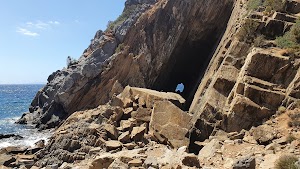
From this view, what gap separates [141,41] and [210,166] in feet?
80.1

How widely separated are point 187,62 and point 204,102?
61.9 feet

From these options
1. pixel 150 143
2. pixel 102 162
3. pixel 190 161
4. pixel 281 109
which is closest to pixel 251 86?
pixel 281 109

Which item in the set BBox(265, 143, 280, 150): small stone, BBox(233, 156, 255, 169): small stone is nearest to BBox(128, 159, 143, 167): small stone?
BBox(233, 156, 255, 169): small stone

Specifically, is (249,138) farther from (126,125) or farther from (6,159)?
(6,159)

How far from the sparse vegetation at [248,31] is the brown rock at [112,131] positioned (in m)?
10.1

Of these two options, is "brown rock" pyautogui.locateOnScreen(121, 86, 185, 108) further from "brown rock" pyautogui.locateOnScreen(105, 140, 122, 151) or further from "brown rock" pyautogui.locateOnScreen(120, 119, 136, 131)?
"brown rock" pyautogui.locateOnScreen(105, 140, 122, 151)

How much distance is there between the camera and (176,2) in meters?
35.1

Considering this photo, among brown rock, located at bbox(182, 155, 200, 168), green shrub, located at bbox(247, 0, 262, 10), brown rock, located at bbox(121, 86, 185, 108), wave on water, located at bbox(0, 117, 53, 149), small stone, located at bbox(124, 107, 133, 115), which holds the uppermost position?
green shrub, located at bbox(247, 0, 262, 10)

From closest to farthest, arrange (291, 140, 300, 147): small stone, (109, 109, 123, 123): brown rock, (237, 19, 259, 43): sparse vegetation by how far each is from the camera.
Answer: (291, 140, 300, 147): small stone
(237, 19, 259, 43): sparse vegetation
(109, 109, 123, 123): brown rock

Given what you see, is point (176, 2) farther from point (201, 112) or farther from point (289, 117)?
point (289, 117)

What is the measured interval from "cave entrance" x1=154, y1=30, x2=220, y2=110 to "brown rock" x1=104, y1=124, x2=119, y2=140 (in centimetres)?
1348

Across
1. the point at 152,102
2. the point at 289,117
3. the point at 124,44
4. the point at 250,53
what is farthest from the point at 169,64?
the point at 289,117

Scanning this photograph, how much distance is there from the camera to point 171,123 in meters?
20.2

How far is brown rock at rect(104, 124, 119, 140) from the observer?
70.3 ft
